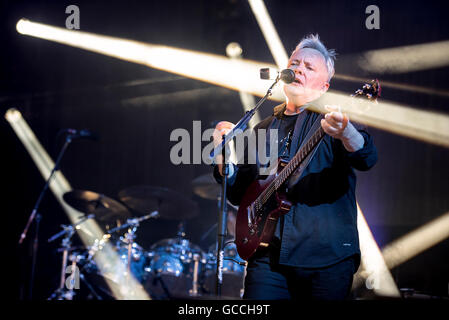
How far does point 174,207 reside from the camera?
5895mm

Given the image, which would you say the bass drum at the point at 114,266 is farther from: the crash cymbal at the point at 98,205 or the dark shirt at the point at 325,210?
the dark shirt at the point at 325,210

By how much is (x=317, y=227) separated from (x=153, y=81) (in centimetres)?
561

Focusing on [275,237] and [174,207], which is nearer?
[275,237]

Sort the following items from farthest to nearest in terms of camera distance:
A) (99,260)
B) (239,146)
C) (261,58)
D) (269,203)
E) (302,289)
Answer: (261,58), (99,260), (239,146), (269,203), (302,289)

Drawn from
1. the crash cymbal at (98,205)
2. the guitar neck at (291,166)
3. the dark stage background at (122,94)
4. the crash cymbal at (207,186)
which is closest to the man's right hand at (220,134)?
the guitar neck at (291,166)

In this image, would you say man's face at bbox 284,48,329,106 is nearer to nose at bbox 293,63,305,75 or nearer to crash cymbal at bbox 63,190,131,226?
nose at bbox 293,63,305,75

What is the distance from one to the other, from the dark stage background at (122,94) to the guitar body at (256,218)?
3.84 metres

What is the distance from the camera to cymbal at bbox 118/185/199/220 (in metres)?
5.61

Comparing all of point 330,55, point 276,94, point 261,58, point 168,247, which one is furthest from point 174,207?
point 330,55

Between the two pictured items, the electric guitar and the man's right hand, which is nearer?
the electric guitar

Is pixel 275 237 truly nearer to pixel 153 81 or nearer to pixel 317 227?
pixel 317 227

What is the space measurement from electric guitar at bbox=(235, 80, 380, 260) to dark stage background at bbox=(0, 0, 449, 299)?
3.88m

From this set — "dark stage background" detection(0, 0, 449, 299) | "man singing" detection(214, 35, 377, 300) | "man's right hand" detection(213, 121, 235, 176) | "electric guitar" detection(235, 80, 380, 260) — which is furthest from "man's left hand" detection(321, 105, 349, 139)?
"dark stage background" detection(0, 0, 449, 299)

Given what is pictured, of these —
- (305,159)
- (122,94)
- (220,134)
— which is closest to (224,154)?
(220,134)
